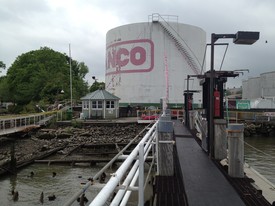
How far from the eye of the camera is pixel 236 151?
6836 mm

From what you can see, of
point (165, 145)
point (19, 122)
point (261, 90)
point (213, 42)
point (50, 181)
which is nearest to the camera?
point (165, 145)

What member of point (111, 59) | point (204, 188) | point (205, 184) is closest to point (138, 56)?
point (111, 59)

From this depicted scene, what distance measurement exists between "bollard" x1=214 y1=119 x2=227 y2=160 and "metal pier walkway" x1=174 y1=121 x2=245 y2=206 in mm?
382

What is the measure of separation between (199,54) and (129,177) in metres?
45.7

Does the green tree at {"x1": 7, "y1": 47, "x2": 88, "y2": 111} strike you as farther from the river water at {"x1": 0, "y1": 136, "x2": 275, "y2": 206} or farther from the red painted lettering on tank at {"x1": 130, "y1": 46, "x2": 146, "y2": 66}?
the river water at {"x1": 0, "y1": 136, "x2": 275, "y2": 206}

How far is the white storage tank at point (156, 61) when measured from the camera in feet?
146

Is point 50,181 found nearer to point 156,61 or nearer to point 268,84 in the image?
point 156,61

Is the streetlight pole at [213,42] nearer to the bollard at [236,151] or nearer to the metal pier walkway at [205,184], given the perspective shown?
the metal pier walkway at [205,184]

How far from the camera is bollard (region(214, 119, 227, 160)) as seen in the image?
8.64 meters

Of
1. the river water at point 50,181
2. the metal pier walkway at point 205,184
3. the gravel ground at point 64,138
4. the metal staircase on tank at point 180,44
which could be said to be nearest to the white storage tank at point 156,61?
the metal staircase on tank at point 180,44

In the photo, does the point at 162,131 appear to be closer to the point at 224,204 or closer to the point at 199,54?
the point at 224,204

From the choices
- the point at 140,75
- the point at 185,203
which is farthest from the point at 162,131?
the point at 140,75

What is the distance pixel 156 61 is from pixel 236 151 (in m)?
38.8

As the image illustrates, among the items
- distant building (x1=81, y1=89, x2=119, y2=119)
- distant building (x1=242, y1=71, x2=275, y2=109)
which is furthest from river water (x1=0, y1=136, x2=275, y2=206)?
distant building (x1=242, y1=71, x2=275, y2=109)
